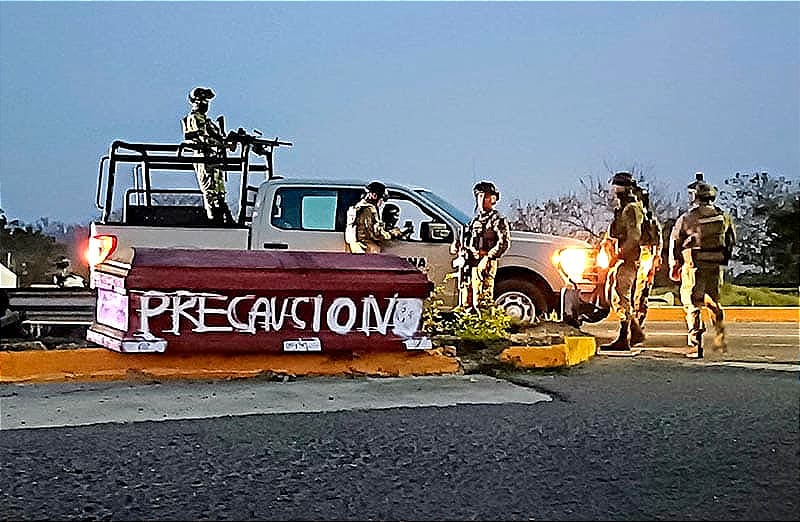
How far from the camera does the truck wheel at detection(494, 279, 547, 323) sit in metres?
8.52

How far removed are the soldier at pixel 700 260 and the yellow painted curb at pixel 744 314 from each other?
0.14 metres

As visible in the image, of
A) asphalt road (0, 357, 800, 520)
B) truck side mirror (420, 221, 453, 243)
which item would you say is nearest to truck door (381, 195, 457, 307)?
truck side mirror (420, 221, 453, 243)

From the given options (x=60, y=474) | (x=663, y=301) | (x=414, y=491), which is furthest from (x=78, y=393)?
(x=663, y=301)

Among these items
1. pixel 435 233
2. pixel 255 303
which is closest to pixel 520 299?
pixel 435 233

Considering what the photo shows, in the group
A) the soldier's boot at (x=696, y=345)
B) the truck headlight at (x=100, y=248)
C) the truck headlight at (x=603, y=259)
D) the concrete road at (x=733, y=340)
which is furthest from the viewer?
the truck headlight at (x=100, y=248)

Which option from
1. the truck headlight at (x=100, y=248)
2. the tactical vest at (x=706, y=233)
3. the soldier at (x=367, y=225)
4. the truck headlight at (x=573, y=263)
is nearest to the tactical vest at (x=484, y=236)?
the soldier at (x=367, y=225)

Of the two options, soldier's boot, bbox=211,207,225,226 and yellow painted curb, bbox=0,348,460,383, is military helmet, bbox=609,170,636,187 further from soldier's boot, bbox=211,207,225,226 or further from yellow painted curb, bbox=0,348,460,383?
soldier's boot, bbox=211,207,225,226

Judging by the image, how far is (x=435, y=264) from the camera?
28.6 feet

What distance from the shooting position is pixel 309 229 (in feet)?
28.9

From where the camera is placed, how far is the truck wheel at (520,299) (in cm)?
852

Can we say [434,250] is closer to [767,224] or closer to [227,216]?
[227,216]

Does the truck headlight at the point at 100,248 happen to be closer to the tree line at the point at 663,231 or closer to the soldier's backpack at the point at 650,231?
the tree line at the point at 663,231

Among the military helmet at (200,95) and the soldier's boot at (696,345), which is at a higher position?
the military helmet at (200,95)

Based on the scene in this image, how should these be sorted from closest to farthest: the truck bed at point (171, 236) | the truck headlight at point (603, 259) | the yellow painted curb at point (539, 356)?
the yellow painted curb at point (539, 356)
the truck headlight at point (603, 259)
the truck bed at point (171, 236)
